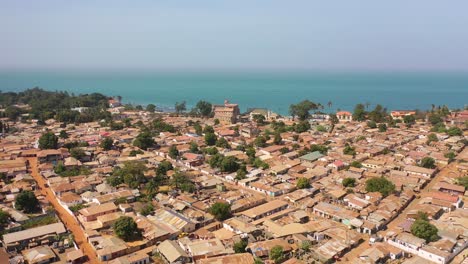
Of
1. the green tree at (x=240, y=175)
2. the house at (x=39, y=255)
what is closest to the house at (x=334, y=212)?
the green tree at (x=240, y=175)

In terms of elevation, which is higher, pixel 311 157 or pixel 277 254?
pixel 311 157

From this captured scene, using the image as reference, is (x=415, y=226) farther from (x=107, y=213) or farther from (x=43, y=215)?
(x=43, y=215)

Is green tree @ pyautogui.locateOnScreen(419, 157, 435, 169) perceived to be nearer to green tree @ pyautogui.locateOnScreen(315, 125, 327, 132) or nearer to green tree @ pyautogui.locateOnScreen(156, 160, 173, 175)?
green tree @ pyautogui.locateOnScreen(315, 125, 327, 132)

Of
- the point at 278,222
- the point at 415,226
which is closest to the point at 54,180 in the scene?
the point at 278,222

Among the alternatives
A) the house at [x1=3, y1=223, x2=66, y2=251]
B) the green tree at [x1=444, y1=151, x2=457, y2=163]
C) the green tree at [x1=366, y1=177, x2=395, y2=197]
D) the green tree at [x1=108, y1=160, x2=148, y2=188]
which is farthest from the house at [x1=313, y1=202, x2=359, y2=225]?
the green tree at [x1=444, y1=151, x2=457, y2=163]

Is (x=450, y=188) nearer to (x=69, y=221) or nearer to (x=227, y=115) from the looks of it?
(x=69, y=221)

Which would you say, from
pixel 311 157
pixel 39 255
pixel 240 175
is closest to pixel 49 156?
pixel 39 255
